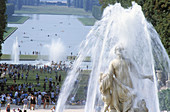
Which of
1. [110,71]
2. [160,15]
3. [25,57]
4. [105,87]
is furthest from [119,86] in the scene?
[25,57]

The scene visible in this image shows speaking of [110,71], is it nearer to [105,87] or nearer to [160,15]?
[105,87]

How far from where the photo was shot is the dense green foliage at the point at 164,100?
3149cm

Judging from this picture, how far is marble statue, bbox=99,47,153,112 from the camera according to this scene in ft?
64.5

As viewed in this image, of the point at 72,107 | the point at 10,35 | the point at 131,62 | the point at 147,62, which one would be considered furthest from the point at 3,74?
the point at 10,35

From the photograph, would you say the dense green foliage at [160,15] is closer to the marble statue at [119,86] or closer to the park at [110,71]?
the park at [110,71]

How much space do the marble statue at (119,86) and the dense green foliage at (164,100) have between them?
11.6 meters

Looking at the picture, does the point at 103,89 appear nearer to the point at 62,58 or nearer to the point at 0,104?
the point at 0,104

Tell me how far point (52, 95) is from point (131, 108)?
2182 cm

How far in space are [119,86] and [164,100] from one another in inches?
521

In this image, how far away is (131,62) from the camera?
19.8 metres

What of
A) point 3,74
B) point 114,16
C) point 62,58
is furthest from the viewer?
point 62,58

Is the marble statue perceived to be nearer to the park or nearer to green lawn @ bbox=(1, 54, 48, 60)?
the park

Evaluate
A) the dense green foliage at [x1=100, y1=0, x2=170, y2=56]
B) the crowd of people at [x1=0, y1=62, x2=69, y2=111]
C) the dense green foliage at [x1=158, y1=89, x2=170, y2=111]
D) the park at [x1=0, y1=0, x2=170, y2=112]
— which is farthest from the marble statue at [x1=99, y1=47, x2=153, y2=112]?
the dense green foliage at [x1=100, y1=0, x2=170, y2=56]

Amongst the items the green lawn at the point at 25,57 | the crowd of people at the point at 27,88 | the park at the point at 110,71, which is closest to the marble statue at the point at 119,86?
the park at the point at 110,71
